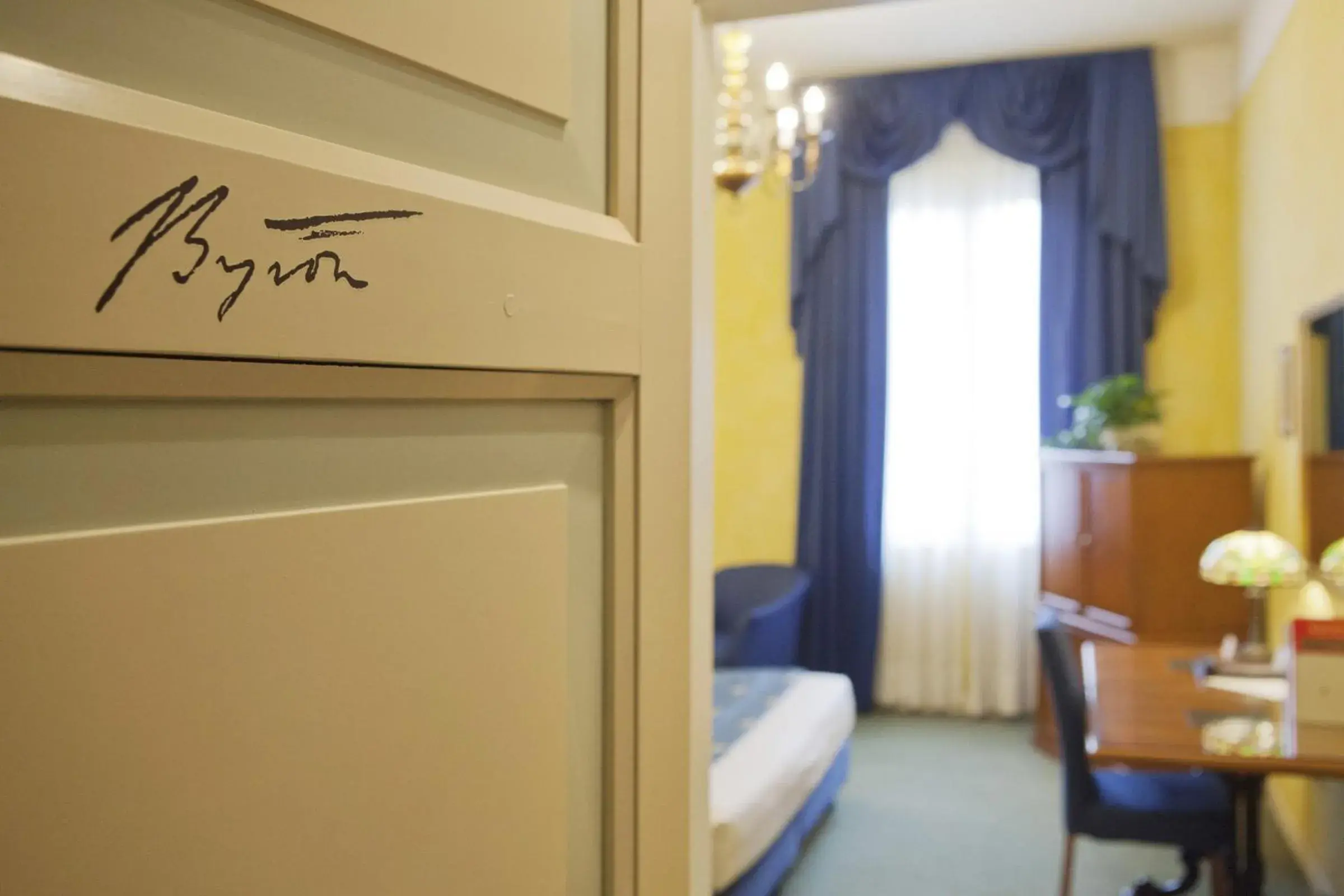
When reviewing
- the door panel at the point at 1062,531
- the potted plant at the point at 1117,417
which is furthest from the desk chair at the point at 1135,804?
the potted plant at the point at 1117,417

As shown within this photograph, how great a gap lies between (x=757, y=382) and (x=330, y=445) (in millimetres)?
4894

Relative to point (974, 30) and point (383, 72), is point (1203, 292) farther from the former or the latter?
point (383, 72)

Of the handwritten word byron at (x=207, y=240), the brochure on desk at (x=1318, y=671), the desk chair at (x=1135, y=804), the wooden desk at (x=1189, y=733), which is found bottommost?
the desk chair at (x=1135, y=804)

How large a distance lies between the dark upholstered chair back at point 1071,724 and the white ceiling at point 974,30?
2536 millimetres

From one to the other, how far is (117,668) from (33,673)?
0.03 metres

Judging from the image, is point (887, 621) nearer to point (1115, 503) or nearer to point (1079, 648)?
point (1079, 648)

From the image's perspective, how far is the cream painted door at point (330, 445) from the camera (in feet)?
1.44

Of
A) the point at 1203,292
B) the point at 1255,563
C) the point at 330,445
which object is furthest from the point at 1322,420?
the point at 330,445

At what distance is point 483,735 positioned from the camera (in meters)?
0.67

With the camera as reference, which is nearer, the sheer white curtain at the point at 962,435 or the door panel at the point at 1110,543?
the door panel at the point at 1110,543

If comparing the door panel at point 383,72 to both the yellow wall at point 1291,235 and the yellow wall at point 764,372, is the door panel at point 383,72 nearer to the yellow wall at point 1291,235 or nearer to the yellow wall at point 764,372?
the yellow wall at point 1291,235

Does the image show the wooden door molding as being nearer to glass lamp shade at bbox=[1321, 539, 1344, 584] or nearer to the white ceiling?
glass lamp shade at bbox=[1321, 539, 1344, 584]

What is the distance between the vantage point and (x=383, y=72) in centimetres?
60

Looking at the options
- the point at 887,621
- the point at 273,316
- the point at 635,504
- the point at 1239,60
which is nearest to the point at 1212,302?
the point at 1239,60
